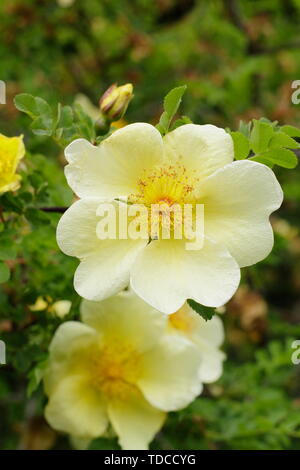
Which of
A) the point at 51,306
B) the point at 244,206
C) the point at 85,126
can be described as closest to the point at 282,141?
the point at 244,206

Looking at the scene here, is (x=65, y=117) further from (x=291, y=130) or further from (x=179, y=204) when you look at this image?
(x=291, y=130)

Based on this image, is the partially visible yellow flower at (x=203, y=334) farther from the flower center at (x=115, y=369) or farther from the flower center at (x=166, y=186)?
the flower center at (x=166, y=186)

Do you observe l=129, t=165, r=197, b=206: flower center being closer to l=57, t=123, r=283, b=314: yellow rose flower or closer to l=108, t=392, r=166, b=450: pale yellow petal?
l=57, t=123, r=283, b=314: yellow rose flower

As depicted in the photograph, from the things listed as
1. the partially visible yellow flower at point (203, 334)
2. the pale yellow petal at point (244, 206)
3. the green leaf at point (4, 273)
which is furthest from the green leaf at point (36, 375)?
the pale yellow petal at point (244, 206)

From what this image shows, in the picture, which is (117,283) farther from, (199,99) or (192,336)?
(199,99)

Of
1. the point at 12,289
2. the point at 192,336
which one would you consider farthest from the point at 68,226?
the point at 192,336
